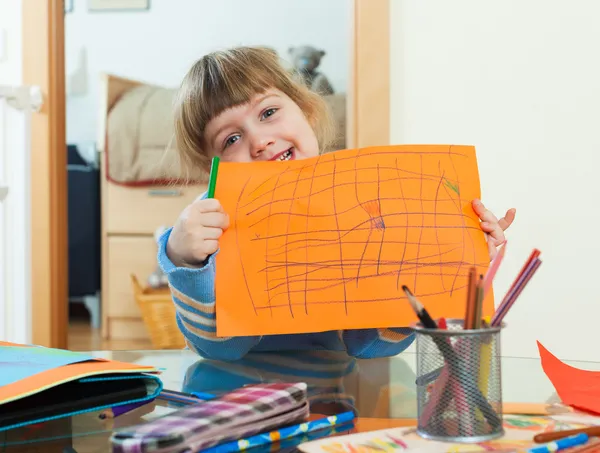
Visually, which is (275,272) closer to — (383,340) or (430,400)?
(383,340)

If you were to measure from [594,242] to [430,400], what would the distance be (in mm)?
1489

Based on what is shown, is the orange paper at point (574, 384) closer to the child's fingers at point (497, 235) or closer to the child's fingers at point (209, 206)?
the child's fingers at point (497, 235)

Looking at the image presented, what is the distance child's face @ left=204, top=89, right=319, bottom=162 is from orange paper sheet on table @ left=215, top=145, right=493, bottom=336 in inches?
9.1

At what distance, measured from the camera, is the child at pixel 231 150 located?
817 mm

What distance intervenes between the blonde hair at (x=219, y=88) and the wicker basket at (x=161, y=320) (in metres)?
1.85

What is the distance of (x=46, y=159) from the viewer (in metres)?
2.21

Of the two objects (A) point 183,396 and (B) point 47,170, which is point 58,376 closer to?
(A) point 183,396

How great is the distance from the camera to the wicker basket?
3023 millimetres

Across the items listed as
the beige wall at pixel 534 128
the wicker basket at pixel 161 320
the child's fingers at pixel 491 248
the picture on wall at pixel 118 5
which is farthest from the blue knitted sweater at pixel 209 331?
the picture on wall at pixel 118 5

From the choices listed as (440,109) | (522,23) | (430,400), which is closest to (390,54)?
(440,109)

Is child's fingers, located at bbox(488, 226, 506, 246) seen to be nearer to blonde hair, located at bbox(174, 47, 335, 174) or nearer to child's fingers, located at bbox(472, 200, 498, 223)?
child's fingers, located at bbox(472, 200, 498, 223)

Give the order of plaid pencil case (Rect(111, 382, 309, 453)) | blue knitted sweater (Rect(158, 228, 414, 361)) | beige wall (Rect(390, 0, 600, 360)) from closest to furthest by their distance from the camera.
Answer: plaid pencil case (Rect(111, 382, 309, 453))
blue knitted sweater (Rect(158, 228, 414, 361))
beige wall (Rect(390, 0, 600, 360))

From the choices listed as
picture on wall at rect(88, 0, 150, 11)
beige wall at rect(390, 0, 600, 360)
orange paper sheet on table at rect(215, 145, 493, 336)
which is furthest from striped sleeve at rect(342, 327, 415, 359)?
picture on wall at rect(88, 0, 150, 11)

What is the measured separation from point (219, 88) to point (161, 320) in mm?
2081
